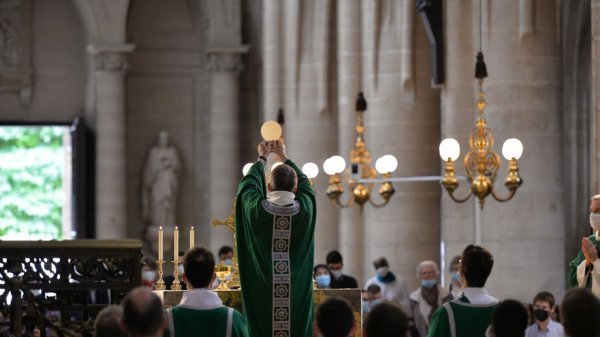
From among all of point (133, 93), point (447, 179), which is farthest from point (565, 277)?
point (133, 93)

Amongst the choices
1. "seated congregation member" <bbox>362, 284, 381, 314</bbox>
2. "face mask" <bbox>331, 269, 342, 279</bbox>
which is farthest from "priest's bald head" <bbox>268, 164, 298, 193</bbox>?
"face mask" <bbox>331, 269, 342, 279</bbox>

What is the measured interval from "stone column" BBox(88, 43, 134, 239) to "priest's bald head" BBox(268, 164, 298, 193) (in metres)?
20.4

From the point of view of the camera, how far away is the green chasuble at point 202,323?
28.0 ft

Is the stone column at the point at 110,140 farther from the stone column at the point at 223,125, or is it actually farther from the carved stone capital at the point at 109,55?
the stone column at the point at 223,125

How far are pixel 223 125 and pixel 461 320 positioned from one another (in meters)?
22.9

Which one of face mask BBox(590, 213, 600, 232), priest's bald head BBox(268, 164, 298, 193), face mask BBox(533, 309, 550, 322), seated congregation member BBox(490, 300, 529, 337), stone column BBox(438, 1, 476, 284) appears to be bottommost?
face mask BBox(533, 309, 550, 322)

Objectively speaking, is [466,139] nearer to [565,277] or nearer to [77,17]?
[565,277]

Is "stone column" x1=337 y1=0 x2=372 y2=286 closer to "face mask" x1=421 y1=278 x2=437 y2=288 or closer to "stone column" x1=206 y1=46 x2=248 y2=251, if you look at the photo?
"face mask" x1=421 y1=278 x2=437 y2=288

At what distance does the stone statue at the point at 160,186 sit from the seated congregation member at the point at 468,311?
75.8 feet

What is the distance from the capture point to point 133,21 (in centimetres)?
3238

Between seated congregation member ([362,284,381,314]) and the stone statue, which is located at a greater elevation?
the stone statue

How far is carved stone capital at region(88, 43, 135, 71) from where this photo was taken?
30.9 m

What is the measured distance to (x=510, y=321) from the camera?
7.63 meters

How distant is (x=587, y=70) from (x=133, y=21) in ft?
38.2
